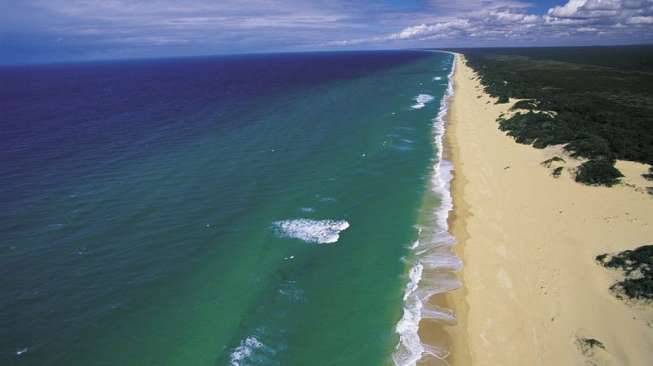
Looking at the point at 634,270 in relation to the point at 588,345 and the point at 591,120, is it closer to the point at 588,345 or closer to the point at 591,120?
the point at 588,345

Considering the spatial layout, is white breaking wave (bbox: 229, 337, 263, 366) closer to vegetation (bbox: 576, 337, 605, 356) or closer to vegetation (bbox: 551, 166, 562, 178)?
vegetation (bbox: 576, 337, 605, 356)

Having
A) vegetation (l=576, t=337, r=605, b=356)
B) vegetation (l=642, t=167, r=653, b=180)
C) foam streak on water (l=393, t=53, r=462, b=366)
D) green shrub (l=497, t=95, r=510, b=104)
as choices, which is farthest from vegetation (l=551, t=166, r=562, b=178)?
A: green shrub (l=497, t=95, r=510, b=104)

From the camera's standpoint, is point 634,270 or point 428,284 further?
point 428,284

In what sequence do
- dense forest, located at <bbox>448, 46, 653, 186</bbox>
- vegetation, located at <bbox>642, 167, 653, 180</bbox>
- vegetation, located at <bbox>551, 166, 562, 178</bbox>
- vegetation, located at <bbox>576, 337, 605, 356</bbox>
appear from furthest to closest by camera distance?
dense forest, located at <bbox>448, 46, 653, 186</bbox>
vegetation, located at <bbox>551, 166, 562, 178</bbox>
vegetation, located at <bbox>642, 167, 653, 180</bbox>
vegetation, located at <bbox>576, 337, 605, 356</bbox>

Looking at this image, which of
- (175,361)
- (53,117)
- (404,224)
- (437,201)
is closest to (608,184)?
(437,201)

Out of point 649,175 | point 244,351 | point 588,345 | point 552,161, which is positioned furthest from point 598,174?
point 244,351

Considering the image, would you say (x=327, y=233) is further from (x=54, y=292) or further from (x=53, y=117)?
(x=53, y=117)

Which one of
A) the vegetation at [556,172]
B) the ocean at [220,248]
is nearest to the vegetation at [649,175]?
the vegetation at [556,172]
